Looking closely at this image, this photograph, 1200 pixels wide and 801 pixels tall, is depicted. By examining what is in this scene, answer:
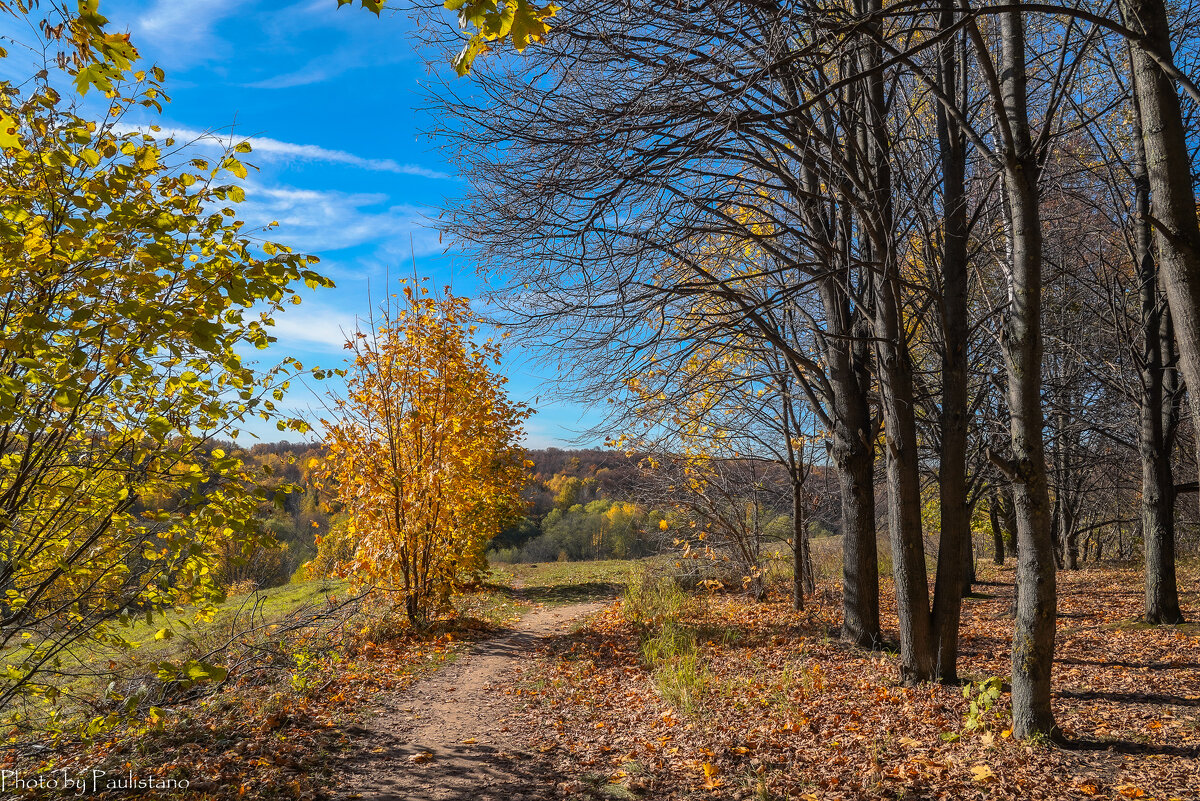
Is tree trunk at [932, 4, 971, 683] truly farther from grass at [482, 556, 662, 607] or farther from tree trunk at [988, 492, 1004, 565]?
tree trunk at [988, 492, 1004, 565]

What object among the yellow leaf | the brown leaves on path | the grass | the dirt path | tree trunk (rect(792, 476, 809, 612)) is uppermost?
tree trunk (rect(792, 476, 809, 612))

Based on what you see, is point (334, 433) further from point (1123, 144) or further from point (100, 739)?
point (1123, 144)

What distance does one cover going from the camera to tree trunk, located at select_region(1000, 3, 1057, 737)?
427 cm

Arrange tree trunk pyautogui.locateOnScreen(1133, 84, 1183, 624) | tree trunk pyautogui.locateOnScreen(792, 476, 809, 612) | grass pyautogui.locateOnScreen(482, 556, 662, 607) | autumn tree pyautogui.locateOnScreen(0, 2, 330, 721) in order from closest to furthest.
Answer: autumn tree pyautogui.locateOnScreen(0, 2, 330, 721)
tree trunk pyautogui.locateOnScreen(1133, 84, 1183, 624)
tree trunk pyautogui.locateOnScreen(792, 476, 809, 612)
grass pyautogui.locateOnScreen(482, 556, 662, 607)

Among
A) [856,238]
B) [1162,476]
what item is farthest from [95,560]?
[1162,476]

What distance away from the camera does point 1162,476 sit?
326 inches

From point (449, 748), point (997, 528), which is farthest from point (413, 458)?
point (997, 528)

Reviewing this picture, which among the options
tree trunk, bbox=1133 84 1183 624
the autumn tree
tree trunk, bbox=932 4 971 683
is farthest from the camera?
tree trunk, bbox=1133 84 1183 624

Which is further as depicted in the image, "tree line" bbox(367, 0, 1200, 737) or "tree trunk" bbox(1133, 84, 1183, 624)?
"tree trunk" bbox(1133, 84, 1183, 624)

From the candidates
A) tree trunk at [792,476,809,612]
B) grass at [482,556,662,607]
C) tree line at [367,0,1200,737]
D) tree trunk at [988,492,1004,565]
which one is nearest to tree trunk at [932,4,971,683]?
tree line at [367,0,1200,737]

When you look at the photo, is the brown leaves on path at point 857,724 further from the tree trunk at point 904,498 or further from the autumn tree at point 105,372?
the autumn tree at point 105,372

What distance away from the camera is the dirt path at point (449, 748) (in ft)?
14.7

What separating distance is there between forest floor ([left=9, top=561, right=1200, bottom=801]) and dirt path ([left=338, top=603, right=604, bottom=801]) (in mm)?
21

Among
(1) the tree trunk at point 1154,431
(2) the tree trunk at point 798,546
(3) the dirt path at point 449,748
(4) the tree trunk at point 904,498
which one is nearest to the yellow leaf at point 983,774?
(4) the tree trunk at point 904,498
